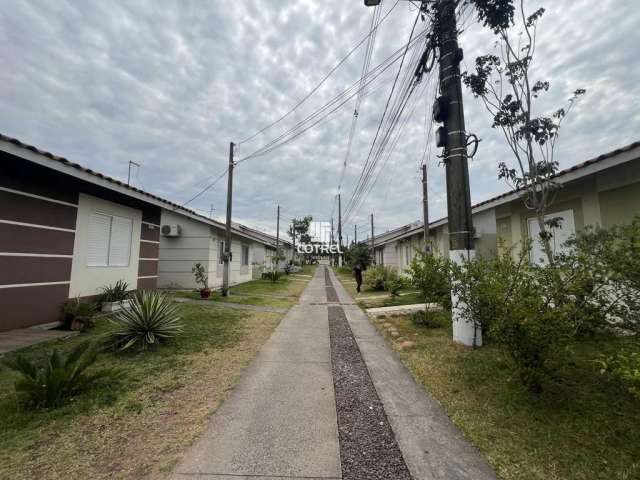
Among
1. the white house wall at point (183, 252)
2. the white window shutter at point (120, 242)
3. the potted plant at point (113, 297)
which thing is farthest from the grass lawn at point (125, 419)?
the white house wall at point (183, 252)

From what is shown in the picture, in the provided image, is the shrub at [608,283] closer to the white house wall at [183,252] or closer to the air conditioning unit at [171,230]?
the white house wall at [183,252]

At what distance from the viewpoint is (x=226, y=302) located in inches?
403

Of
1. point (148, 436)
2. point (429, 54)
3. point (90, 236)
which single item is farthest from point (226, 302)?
point (429, 54)

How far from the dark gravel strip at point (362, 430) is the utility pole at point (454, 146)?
235cm

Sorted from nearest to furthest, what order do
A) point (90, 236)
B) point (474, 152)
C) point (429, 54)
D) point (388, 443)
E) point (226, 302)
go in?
1. point (388, 443)
2. point (474, 152)
3. point (429, 54)
4. point (90, 236)
5. point (226, 302)

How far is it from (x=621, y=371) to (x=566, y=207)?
20.4ft

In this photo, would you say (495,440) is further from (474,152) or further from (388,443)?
(474,152)

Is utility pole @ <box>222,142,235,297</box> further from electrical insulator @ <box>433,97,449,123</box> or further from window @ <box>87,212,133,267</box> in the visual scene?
electrical insulator @ <box>433,97,449,123</box>

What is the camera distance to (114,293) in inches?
311

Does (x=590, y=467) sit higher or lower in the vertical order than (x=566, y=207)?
lower

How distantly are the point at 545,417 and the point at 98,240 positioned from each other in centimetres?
974

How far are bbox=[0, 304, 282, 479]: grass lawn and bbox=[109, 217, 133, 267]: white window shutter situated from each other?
12.3ft

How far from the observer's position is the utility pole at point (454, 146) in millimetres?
5172

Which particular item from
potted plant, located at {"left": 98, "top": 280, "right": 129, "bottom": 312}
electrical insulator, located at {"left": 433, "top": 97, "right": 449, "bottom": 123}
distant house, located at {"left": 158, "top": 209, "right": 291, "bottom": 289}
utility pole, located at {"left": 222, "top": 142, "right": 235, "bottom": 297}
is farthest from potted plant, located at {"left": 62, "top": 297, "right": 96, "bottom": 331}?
electrical insulator, located at {"left": 433, "top": 97, "right": 449, "bottom": 123}
